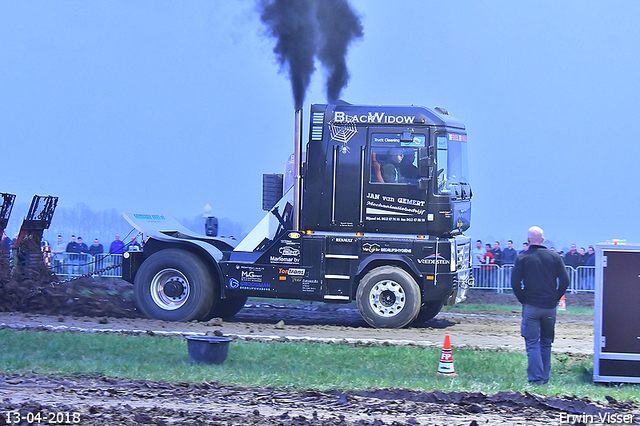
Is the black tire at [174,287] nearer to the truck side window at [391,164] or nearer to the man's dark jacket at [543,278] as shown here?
the truck side window at [391,164]

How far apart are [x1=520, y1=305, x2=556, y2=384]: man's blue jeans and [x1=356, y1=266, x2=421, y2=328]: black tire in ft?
14.9

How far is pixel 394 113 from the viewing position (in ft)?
44.7

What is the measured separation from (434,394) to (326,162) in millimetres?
6486

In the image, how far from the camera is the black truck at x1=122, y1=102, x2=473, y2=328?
13.4 metres

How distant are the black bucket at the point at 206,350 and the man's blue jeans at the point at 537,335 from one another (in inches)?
145

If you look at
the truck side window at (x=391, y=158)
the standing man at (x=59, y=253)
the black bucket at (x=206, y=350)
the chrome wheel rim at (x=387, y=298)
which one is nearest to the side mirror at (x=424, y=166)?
the truck side window at (x=391, y=158)

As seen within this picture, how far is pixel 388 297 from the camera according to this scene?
13703 millimetres

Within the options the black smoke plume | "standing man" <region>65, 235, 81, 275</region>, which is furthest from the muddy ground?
"standing man" <region>65, 235, 81, 275</region>

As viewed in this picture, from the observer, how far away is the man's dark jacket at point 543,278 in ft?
29.2

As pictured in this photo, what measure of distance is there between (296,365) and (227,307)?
5.65 metres

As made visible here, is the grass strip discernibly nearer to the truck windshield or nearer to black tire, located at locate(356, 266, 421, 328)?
black tire, located at locate(356, 266, 421, 328)

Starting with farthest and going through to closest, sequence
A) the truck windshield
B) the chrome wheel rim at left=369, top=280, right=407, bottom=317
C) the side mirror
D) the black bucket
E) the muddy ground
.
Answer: the chrome wheel rim at left=369, top=280, right=407, bottom=317, the truck windshield, the side mirror, the black bucket, the muddy ground

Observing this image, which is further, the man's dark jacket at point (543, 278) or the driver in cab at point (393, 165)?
the driver in cab at point (393, 165)

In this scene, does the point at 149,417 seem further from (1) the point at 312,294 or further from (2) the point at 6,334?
(1) the point at 312,294
